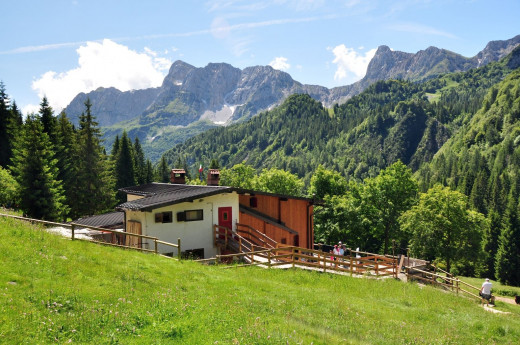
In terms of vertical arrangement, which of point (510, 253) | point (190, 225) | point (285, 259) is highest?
point (190, 225)

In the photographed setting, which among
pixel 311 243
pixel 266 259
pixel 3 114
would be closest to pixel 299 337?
pixel 266 259

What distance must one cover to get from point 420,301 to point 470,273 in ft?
218

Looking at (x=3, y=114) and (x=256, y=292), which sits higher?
(x=3, y=114)

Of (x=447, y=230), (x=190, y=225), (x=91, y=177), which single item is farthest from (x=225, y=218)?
(x=447, y=230)

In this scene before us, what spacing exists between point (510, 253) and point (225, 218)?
215 feet

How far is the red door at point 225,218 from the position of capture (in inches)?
1078

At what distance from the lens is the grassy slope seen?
962 centimetres

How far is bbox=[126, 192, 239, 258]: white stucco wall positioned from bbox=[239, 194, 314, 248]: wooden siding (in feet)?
10.2

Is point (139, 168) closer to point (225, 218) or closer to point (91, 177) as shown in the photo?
point (91, 177)

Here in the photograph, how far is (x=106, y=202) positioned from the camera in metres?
52.7

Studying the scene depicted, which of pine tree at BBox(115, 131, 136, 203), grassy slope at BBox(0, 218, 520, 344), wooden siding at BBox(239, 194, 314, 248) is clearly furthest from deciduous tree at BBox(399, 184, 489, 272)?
pine tree at BBox(115, 131, 136, 203)

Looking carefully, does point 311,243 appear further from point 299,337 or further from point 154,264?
point 299,337

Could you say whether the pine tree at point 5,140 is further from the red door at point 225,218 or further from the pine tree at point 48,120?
the red door at point 225,218

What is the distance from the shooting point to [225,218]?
1089 inches
